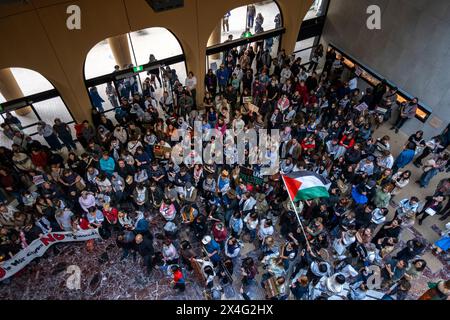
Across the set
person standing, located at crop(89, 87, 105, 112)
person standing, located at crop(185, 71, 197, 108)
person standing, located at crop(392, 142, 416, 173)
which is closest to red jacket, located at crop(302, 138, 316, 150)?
person standing, located at crop(392, 142, 416, 173)

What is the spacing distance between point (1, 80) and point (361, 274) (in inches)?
531

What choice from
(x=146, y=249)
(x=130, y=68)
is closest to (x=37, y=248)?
(x=146, y=249)

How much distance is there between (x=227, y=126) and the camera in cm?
1198

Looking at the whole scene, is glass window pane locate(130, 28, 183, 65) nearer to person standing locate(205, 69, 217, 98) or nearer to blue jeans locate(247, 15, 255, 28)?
person standing locate(205, 69, 217, 98)

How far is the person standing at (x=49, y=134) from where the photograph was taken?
1115 centimetres

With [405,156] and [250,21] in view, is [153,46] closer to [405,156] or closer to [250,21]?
[250,21]

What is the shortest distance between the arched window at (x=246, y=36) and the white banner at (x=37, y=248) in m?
8.42

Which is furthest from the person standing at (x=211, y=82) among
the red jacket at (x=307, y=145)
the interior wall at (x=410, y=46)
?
the interior wall at (x=410, y=46)

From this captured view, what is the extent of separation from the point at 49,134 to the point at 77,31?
3.66 meters

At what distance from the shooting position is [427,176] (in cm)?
1132

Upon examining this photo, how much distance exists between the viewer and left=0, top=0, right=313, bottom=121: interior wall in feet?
30.6

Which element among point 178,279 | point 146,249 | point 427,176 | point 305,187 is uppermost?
point 305,187

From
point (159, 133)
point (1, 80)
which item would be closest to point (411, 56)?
point (159, 133)
